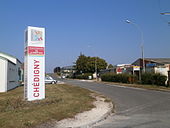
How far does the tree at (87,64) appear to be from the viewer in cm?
7162

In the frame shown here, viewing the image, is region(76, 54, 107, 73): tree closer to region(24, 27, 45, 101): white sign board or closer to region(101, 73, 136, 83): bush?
region(101, 73, 136, 83): bush

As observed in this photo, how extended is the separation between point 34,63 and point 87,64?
195ft

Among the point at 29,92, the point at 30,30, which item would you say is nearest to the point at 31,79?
the point at 29,92

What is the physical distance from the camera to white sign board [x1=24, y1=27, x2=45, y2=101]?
1181cm

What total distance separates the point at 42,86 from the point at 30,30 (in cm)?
366

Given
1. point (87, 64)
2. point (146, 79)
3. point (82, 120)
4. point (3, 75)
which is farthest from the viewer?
point (87, 64)

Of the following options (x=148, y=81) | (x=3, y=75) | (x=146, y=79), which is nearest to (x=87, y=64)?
(x=146, y=79)

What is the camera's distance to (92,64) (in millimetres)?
71688

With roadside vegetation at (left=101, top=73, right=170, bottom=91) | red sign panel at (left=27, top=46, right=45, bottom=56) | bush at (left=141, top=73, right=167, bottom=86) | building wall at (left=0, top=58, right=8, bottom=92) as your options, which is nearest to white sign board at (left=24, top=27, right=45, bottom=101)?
red sign panel at (left=27, top=46, right=45, bottom=56)

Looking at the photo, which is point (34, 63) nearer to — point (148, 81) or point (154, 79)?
point (154, 79)

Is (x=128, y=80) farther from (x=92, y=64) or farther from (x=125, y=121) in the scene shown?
(x=92, y=64)

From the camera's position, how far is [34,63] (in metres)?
12.1

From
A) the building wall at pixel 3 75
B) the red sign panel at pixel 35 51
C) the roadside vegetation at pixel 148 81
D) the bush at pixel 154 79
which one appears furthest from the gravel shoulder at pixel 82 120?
the bush at pixel 154 79

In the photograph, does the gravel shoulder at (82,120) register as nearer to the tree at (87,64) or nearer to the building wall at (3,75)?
the building wall at (3,75)
